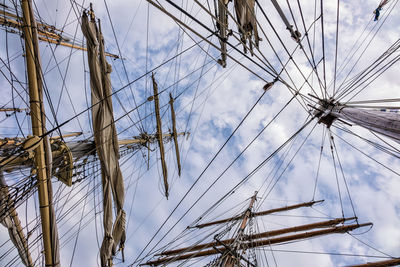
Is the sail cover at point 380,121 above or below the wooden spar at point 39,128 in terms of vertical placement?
below

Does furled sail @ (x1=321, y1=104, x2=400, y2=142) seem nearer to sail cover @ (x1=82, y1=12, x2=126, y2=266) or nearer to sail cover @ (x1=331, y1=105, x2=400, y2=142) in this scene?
sail cover @ (x1=331, y1=105, x2=400, y2=142)

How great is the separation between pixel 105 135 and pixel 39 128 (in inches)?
78.3

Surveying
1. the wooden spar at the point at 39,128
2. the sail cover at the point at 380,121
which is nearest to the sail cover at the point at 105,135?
the wooden spar at the point at 39,128

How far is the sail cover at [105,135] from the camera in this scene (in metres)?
6.11

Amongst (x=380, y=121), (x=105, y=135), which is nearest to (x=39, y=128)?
(x=105, y=135)

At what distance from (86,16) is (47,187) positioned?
16.8 feet

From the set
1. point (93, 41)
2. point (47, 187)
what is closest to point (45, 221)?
point (47, 187)

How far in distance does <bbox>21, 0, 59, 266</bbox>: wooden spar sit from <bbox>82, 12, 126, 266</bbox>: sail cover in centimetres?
144

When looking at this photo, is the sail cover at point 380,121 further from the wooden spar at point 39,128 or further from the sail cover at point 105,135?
the wooden spar at point 39,128

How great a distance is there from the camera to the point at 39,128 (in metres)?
4.83

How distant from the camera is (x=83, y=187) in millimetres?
8672

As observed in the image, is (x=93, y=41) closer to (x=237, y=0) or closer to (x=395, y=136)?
(x=237, y=0)

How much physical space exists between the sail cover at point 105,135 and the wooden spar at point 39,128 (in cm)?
144

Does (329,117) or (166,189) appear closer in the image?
(329,117)
